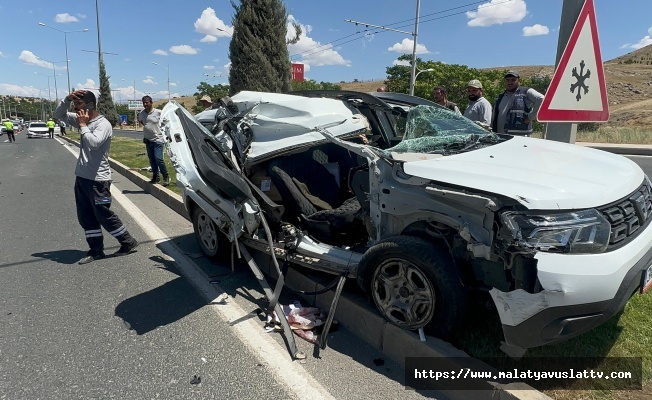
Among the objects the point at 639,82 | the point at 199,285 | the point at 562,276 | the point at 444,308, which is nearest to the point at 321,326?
the point at 444,308

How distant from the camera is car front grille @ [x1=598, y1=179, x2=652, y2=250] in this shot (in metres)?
2.22

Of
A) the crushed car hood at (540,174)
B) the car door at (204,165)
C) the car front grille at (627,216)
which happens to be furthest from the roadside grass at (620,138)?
the car door at (204,165)

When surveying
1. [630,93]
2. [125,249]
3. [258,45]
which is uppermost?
[630,93]

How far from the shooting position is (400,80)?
144 feet

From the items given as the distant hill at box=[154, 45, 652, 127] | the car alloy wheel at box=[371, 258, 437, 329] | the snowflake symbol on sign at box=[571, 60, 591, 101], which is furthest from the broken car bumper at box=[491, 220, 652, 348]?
the distant hill at box=[154, 45, 652, 127]

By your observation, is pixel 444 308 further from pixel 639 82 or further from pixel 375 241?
pixel 639 82

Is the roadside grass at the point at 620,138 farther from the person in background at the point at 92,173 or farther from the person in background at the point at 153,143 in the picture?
the person in background at the point at 92,173

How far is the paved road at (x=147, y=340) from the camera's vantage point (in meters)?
2.49

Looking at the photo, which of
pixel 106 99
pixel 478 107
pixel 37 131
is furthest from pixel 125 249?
pixel 106 99

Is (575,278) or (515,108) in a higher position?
(515,108)

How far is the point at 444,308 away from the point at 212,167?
216 cm

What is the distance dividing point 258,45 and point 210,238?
11.6 m

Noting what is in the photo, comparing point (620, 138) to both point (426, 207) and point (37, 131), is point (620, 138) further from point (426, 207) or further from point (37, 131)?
point (37, 131)

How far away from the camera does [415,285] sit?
2.70 metres
